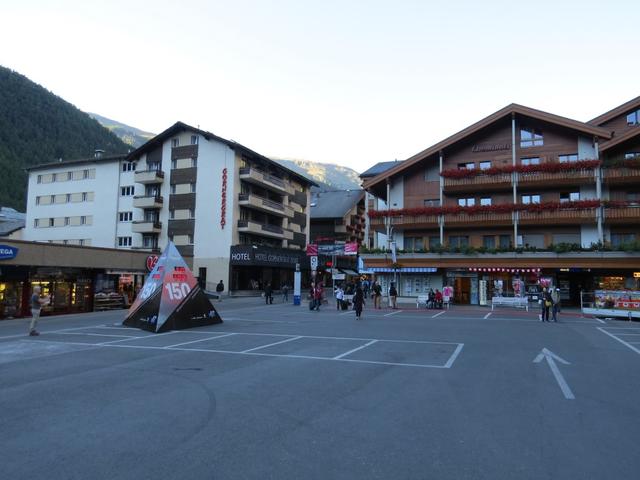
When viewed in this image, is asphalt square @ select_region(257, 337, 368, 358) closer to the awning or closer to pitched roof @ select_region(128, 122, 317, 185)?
the awning

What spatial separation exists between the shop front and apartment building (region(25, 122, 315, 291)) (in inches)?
4.1

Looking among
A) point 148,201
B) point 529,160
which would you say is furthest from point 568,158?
point 148,201

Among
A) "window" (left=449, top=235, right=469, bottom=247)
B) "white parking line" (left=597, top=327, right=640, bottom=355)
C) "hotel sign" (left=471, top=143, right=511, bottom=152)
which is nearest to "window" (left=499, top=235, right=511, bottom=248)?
"window" (left=449, top=235, right=469, bottom=247)

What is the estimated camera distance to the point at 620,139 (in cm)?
3278

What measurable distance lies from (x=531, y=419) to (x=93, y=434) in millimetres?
5590

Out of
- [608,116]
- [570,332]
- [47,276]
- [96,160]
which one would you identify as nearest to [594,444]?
[570,332]

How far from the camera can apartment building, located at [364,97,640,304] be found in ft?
108

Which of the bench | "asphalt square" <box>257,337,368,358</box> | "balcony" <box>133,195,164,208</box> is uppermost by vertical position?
"balcony" <box>133,195,164,208</box>

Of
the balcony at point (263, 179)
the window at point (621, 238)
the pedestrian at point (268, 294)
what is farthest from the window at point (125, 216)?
the window at point (621, 238)

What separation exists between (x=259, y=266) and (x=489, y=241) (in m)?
23.9

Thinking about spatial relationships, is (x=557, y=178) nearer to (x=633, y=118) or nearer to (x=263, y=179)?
(x=633, y=118)

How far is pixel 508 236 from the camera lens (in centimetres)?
3612

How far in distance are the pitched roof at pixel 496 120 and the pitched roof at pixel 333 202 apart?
32.4 meters

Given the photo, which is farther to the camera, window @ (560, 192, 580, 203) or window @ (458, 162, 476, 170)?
window @ (458, 162, 476, 170)
